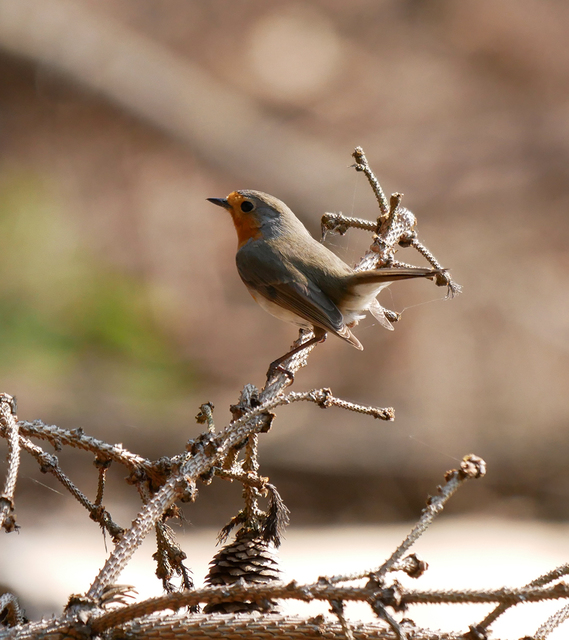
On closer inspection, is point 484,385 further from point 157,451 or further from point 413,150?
point 157,451

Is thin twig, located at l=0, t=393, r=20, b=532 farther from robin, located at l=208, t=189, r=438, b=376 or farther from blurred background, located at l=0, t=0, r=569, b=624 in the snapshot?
blurred background, located at l=0, t=0, r=569, b=624

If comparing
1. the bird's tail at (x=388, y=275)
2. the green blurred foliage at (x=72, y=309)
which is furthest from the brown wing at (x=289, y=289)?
the green blurred foliage at (x=72, y=309)

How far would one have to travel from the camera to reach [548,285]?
282cm

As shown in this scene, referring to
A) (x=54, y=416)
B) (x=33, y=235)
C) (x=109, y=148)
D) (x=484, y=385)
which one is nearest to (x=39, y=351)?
(x=54, y=416)

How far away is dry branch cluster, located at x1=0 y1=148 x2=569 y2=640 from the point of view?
0.56 meters

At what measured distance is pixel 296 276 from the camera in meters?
1.70

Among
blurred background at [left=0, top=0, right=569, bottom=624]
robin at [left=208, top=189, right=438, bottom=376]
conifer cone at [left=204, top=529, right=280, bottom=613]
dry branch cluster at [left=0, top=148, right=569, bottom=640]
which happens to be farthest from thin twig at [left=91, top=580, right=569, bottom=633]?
blurred background at [left=0, top=0, right=569, bottom=624]

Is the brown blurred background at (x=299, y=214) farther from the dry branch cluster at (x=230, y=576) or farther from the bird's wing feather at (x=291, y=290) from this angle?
the dry branch cluster at (x=230, y=576)

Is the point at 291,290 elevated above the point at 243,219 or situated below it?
below

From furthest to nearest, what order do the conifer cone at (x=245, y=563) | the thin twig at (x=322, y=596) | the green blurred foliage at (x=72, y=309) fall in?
the green blurred foliage at (x=72, y=309)
the conifer cone at (x=245, y=563)
the thin twig at (x=322, y=596)

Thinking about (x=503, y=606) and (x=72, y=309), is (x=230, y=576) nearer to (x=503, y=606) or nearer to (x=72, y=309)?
(x=503, y=606)

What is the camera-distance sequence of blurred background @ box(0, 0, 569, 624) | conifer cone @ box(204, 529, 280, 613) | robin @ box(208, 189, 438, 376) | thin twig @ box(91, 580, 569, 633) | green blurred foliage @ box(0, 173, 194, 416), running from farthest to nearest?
blurred background @ box(0, 0, 569, 624), green blurred foliage @ box(0, 173, 194, 416), robin @ box(208, 189, 438, 376), conifer cone @ box(204, 529, 280, 613), thin twig @ box(91, 580, 569, 633)

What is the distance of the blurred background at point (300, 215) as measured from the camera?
2467mm

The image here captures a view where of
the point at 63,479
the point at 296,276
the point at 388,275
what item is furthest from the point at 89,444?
the point at 296,276
